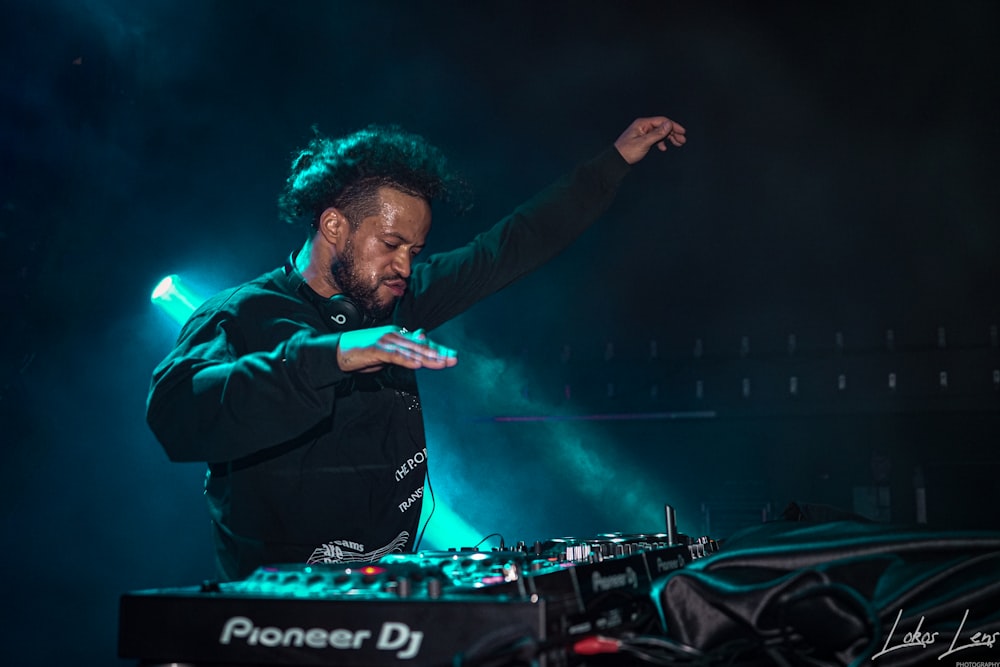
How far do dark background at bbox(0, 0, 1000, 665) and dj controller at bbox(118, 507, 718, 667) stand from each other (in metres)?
2.81

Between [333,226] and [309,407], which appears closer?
[309,407]

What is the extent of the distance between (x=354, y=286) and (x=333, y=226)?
6.7 inches

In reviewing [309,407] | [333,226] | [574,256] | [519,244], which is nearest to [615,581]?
[309,407]

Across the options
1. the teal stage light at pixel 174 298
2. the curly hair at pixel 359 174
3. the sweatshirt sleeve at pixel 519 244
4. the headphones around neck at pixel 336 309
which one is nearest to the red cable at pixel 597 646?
the headphones around neck at pixel 336 309

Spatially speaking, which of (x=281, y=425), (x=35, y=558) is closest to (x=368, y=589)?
(x=281, y=425)

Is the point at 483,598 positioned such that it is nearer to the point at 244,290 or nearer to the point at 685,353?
the point at 244,290

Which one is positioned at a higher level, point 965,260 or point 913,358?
point 965,260

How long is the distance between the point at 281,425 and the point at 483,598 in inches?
20.4

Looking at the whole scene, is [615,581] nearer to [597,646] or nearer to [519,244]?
[597,646]

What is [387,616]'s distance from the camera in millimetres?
893

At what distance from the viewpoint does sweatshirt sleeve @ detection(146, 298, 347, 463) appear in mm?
1216

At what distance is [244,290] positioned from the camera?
1871 mm

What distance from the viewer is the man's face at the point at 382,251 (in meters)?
1.93

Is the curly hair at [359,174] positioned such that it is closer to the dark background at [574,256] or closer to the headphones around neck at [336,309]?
the headphones around neck at [336,309]
